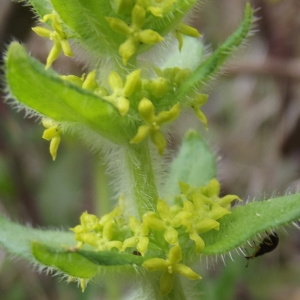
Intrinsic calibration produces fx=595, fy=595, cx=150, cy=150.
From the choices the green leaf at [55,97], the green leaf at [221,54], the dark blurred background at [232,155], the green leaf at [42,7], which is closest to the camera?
the green leaf at [55,97]

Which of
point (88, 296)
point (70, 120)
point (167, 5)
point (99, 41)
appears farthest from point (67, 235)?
point (88, 296)

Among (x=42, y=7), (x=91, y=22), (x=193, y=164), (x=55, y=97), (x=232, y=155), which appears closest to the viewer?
(x=55, y=97)

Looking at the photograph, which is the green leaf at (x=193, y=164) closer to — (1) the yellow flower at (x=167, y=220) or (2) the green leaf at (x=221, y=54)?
(1) the yellow flower at (x=167, y=220)

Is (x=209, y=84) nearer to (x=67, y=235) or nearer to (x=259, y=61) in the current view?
(x=67, y=235)

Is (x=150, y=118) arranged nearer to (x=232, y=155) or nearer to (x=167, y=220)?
(x=167, y=220)

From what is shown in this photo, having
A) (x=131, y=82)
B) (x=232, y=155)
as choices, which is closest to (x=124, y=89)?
(x=131, y=82)

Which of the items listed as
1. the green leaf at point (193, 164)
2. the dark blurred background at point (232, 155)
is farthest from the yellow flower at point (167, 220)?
the dark blurred background at point (232, 155)
